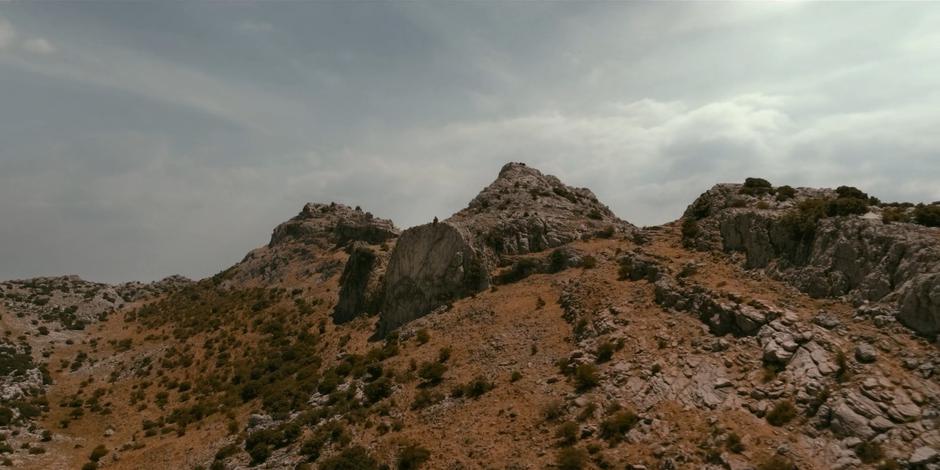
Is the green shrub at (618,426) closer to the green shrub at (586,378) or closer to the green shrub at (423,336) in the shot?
the green shrub at (586,378)

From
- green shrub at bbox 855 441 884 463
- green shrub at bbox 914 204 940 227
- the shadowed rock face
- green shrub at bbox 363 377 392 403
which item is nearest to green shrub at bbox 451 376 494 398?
green shrub at bbox 363 377 392 403

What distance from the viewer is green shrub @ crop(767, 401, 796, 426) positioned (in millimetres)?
27828

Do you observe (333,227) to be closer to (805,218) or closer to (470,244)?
(470,244)

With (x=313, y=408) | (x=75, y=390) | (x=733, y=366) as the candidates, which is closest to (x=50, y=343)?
(x=75, y=390)

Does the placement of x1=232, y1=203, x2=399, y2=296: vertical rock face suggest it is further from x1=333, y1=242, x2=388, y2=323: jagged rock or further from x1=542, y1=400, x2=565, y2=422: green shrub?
x1=542, y1=400, x2=565, y2=422: green shrub

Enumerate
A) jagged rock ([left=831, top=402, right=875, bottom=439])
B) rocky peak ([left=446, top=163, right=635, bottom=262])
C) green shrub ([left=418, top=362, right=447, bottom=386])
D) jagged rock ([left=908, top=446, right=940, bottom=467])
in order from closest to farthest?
jagged rock ([left=908, top=446, right=940, bottom=467]) → jagged rock ([left=831, top=402, right=875, bottom=439]) → green shrub ([left=418, top=362, right=447, bottom=386]) → rocky peak ([left=446, top=163, right=635, bottom=262])

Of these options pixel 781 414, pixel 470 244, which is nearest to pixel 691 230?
pixel 470 244

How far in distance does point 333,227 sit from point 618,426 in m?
80.2

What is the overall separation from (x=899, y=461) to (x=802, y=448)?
354 cm

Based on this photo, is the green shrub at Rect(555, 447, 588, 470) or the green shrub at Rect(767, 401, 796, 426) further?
the green shrub at Rect(555, 447, 588, 470)

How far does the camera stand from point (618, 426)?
30.0 metres

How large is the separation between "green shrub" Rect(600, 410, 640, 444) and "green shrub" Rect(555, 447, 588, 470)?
1.79 m

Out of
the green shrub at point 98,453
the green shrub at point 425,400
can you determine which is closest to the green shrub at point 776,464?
the green shrub at point 425,400

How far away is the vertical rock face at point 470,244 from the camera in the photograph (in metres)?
57.6
